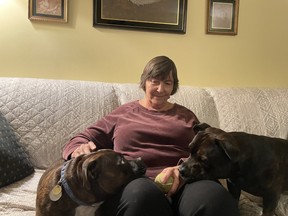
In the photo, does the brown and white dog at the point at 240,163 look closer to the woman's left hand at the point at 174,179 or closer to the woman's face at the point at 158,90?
the woman's left hand at the point at 174,179

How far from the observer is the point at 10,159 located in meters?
1.80

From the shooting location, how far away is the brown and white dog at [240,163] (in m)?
1.41

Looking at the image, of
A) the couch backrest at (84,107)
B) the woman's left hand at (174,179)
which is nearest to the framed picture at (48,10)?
the couch backrest at (84,107)

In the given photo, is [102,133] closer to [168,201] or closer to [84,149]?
[84,149]

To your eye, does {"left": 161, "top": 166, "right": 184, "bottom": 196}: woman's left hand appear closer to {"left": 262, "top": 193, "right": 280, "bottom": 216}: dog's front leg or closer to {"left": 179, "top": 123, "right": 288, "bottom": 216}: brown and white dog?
{"left": 179, "top": 123, "right": 288, "bottom": 216}: brown and white dog

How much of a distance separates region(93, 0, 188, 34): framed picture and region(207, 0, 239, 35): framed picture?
22 cm

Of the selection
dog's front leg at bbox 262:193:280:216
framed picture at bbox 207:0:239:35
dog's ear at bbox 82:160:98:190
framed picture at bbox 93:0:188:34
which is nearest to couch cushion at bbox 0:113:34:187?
dog's ear at bbox 82:160:98:190

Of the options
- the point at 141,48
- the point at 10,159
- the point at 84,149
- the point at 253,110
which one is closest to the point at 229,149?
the point at 84,149

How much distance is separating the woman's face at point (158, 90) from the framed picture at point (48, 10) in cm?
101

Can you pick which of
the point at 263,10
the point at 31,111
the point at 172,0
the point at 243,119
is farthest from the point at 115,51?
the point at 263,10

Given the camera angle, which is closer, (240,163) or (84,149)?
(240,163)

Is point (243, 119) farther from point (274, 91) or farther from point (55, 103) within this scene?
point (55, 103)

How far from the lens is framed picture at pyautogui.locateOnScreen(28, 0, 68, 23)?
94.6 inches

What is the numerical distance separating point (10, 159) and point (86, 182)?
26.7 inches
